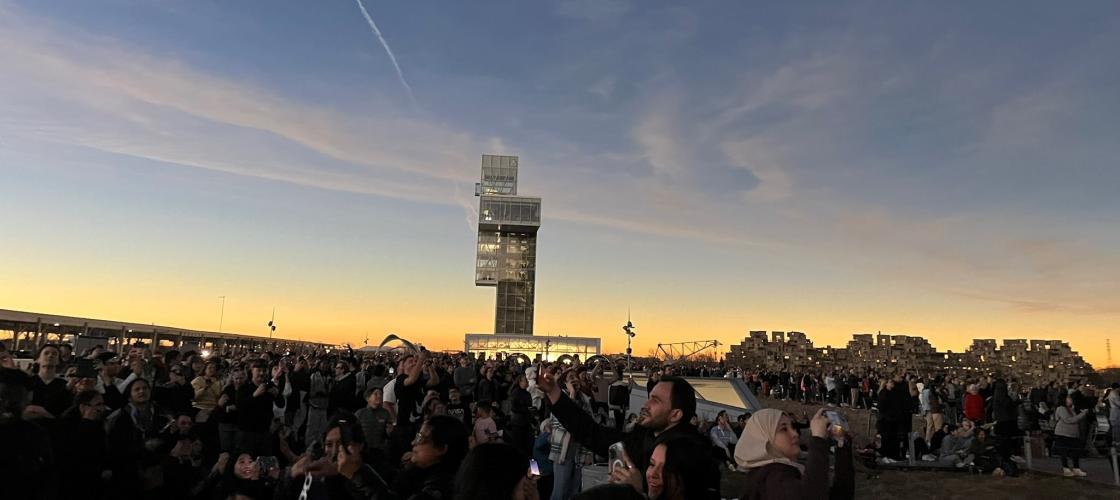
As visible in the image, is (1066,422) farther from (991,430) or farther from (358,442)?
(358,442)

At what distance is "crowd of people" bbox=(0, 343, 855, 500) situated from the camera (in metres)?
3.07

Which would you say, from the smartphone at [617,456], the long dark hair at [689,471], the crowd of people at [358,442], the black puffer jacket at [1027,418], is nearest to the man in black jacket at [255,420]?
the crowd of people at [358,442]

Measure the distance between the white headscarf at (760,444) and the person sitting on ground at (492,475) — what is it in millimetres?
1246

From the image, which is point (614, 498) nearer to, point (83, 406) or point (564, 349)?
point (83, 406)

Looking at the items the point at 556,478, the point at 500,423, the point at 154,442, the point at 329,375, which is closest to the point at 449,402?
the point at 500,423

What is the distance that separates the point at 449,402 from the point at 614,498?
9077mm

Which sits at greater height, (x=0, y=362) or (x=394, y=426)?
(x=0, y=362)

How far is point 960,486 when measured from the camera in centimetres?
1202

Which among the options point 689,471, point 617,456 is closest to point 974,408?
point 617,456

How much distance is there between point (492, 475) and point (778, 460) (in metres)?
1.51

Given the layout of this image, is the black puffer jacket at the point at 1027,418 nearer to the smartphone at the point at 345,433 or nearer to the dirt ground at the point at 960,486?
the dirt ground at the point at 960,486

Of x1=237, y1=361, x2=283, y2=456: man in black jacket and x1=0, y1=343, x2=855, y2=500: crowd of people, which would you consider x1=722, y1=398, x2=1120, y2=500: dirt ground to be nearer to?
x1=0, y1=343, x2=855, y2=500: crowd of people

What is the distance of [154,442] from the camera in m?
7.38

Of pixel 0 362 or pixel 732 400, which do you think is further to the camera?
pixel 732 400
